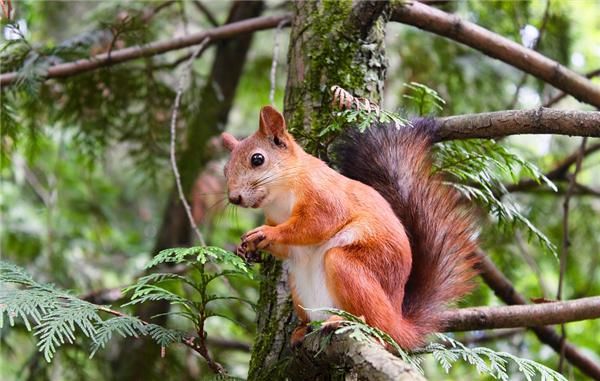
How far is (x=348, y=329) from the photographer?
4.99 ft

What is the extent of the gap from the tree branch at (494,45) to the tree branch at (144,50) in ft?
1.84

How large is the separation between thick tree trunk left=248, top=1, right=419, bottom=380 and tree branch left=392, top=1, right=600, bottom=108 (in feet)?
0.52

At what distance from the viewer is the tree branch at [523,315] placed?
2.10 metres

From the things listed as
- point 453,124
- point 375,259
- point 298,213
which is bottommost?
point 375,259

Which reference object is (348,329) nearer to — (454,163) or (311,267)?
(311,267)

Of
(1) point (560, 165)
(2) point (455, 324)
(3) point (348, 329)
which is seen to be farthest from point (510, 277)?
(3) point (348, 329)

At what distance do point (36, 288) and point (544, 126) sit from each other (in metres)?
1.24

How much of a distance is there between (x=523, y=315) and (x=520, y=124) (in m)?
0.56

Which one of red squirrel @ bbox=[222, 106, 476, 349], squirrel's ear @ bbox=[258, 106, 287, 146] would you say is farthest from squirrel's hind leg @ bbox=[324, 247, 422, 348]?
squirrel's ear @ bbox=[258, 106, 287, 146]

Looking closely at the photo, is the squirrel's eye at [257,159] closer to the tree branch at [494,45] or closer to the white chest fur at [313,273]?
the white chest fur at [313,273]

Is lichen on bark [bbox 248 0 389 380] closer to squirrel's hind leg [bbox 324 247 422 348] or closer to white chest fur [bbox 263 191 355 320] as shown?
white chest fur [bbox 263 191 355 320]

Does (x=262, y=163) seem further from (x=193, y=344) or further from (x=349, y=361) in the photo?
(x=349, y=361)

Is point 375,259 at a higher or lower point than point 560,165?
lower

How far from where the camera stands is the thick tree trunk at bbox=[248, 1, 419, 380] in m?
2.04
